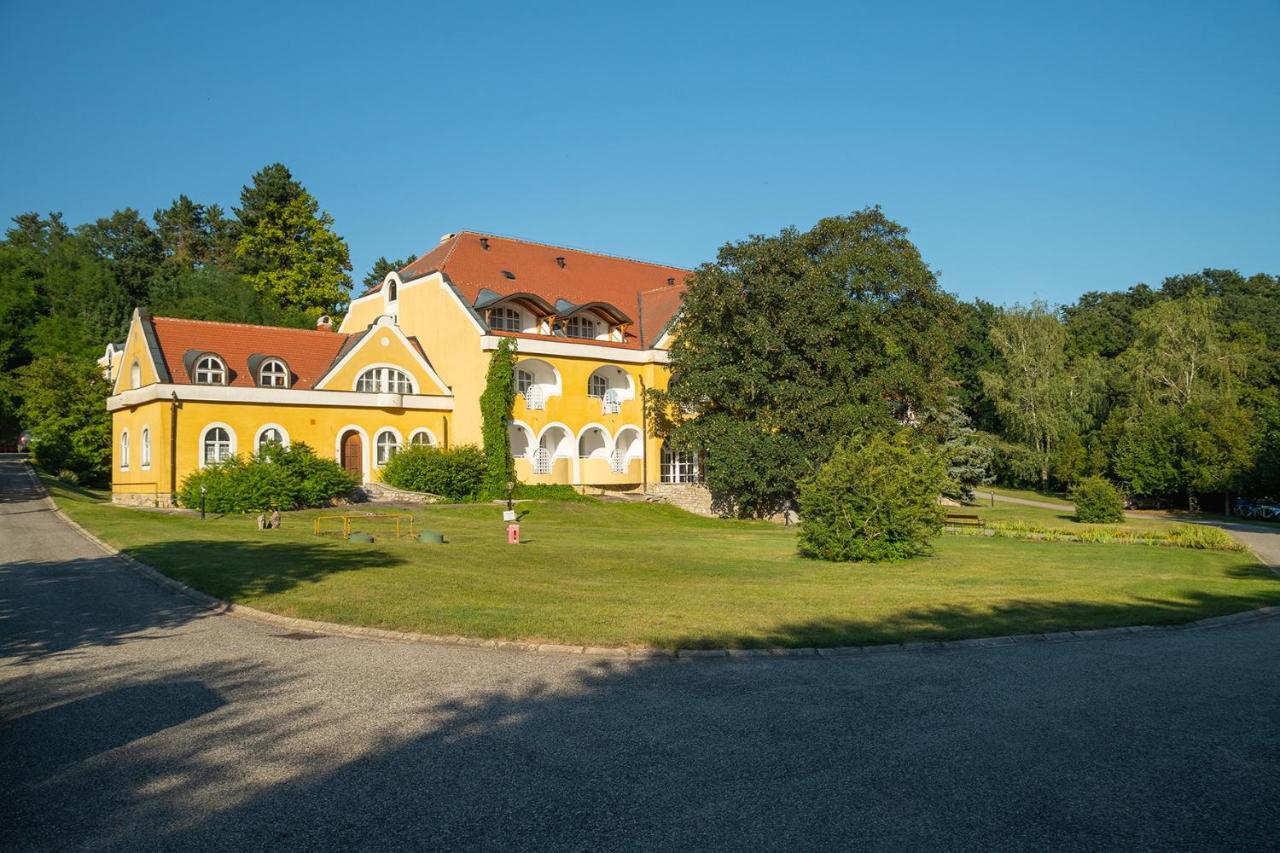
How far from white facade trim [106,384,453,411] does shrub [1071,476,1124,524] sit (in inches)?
1119

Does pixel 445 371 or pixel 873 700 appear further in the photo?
pixel 445 371

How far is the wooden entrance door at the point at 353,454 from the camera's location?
39.9m

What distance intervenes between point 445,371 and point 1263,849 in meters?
40.5

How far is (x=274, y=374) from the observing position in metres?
39.5

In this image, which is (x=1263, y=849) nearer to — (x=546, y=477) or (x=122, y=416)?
(x=546, y=477)

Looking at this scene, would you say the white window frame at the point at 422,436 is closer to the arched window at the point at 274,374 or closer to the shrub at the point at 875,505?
the arched window at the point at 274,374

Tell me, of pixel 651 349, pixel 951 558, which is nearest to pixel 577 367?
pixel 651 349

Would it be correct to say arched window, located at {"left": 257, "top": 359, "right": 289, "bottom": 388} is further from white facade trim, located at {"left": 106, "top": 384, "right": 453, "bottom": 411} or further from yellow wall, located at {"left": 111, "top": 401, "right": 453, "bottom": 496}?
yellow wall, located at {"left": 111, "top": 401, "right": 453, "bottom": 496}

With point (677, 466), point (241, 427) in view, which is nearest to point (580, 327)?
point (677, 466)

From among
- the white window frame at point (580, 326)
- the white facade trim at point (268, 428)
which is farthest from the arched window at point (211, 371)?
the white window frame at point (580, 326)

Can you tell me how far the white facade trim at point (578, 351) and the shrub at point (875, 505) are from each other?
2109cm

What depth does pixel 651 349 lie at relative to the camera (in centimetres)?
4531

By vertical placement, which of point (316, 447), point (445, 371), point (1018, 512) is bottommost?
point (1018, 512)

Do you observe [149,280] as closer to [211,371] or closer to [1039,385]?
[211,371]
